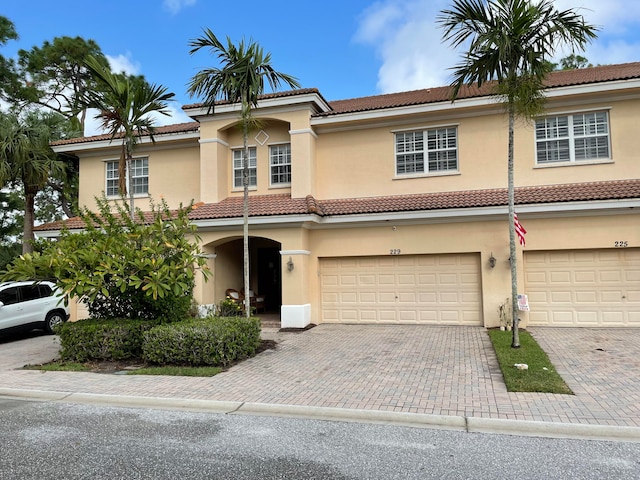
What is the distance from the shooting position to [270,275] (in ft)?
60.0

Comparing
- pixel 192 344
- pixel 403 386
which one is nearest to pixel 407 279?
pixel 403 386

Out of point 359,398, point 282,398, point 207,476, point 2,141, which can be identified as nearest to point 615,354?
point 359,398

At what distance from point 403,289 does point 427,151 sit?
14.6 feet

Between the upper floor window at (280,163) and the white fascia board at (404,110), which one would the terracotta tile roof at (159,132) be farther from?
the white fascia board at (404,110)

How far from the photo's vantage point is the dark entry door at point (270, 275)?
58.9ft

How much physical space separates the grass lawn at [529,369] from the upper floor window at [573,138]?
5.93 m

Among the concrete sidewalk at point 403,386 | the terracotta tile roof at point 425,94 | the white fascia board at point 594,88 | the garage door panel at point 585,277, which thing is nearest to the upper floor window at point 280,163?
the terracotta tile roof at point 425,94

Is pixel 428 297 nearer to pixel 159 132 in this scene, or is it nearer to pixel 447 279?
pixel 447 279

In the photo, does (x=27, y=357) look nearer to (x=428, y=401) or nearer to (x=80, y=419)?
(x=80, y=419)

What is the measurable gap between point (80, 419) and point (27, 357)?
19.0ft

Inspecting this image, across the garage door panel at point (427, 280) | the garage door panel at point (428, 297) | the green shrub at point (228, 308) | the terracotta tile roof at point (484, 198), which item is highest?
the terracotta tile roof at point (484, 198)

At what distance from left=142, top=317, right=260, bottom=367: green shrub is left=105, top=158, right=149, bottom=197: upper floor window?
9419mm

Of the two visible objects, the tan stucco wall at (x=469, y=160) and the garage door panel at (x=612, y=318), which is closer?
the garage door panel at (x=612, y=318)

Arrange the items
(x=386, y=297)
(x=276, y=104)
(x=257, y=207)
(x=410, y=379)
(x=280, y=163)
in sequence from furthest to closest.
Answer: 1. (x=280, y=163)
2. (x=276, y=104)
3. (x=257, y=207)
4. (x=386, y=297)
5. (x=410, y=379)
